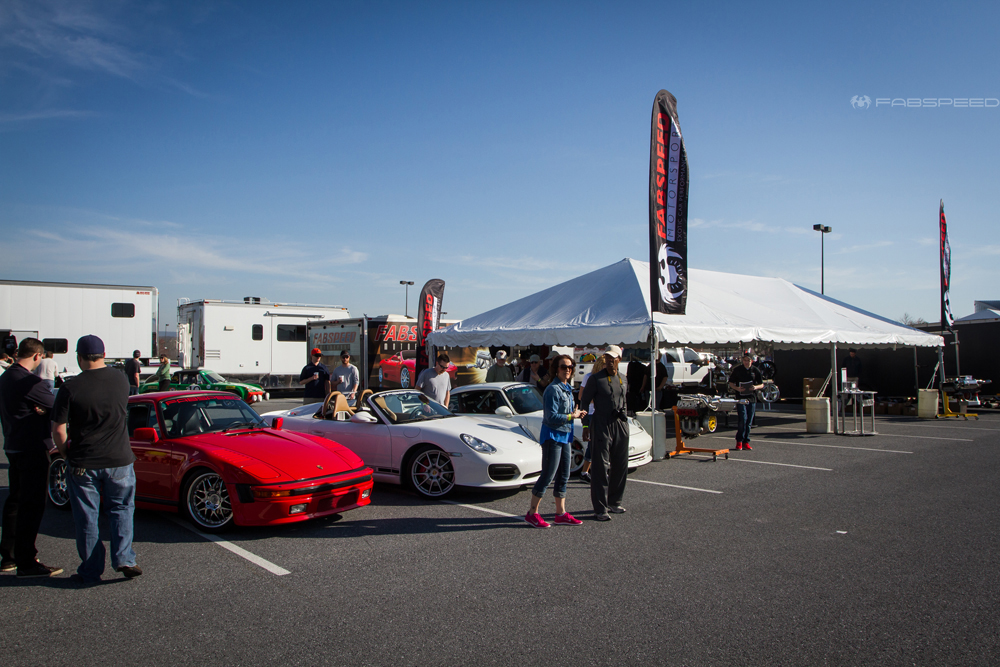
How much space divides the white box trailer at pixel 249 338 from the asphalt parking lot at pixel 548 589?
17511 millimetres

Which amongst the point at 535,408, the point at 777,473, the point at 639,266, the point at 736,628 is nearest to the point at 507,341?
the point at 639,266

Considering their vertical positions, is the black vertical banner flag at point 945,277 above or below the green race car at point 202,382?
above

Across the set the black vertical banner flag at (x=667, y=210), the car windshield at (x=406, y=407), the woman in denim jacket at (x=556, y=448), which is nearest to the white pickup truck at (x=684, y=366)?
the black vertical banner flag at (x=667, y=210)

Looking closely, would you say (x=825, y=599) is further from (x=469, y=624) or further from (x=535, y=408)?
(x=535, y=408)

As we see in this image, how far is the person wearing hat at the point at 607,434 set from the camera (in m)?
6.32

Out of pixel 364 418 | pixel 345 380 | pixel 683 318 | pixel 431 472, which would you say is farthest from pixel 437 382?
pixel 683 318

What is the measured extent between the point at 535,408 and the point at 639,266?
18.6ft

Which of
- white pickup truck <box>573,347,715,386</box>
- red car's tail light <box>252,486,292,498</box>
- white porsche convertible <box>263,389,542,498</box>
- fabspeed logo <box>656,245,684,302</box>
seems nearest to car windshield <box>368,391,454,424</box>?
white porsche convertible <box>263,389,542,498</box>

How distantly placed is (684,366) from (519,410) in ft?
58.0

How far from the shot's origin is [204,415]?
21.7ft

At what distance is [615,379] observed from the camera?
254 inches

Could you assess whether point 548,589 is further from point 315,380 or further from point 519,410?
point 315,380

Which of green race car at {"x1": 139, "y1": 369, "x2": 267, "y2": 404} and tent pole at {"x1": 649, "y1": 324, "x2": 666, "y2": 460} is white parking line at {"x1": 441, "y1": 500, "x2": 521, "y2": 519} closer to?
tent pole at {"x1": 649, "y1": 324, "x2": 666, "y2": 460}

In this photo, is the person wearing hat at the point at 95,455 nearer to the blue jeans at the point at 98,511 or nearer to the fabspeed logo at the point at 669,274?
the blue jeans at the point at 98,511
